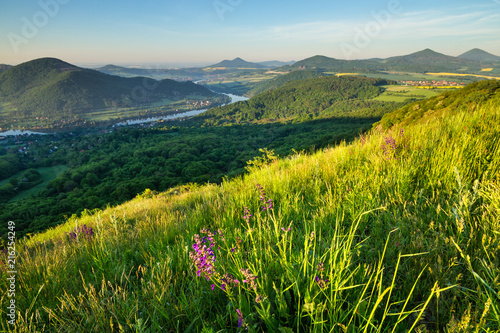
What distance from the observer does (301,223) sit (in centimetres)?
218

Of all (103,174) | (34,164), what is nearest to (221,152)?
(103,174)

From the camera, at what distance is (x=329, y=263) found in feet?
3.88

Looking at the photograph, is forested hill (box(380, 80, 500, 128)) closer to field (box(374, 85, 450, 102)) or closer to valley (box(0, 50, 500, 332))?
valley (box(0, 50, 500, 332))

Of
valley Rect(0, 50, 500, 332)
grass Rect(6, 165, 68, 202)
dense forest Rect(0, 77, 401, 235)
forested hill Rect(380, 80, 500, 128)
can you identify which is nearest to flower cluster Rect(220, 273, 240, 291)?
valley Rect(0, 50, 500, 332)

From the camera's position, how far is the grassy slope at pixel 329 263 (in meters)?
1.12

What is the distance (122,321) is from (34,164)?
109 metres

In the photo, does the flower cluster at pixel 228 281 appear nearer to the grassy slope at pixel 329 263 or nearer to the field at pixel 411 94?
the grassy slope at pixel 329 263

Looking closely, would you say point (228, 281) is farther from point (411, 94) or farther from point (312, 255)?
point (411, 94)

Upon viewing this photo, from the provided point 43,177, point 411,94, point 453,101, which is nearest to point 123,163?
point 43,177

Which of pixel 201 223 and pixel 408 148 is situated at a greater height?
pixel 408 148

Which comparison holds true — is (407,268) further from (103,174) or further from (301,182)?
(103,174)

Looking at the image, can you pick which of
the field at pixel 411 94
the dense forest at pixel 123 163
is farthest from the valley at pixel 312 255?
the field at pixel 411 94

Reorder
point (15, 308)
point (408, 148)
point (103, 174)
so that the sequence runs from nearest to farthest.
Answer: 1. point (15, 308)
2. point (408, 148)
3. point (103, 174)

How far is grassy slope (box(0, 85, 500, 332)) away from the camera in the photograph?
1.12 metres
